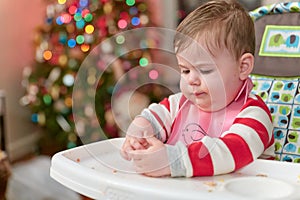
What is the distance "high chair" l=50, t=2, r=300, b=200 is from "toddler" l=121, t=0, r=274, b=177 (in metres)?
0.04

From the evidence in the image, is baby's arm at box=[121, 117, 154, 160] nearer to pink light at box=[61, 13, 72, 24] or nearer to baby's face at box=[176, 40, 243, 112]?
baby's face at box=[176, 40, 243, 112]

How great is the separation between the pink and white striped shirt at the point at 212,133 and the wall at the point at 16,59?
2.70 m

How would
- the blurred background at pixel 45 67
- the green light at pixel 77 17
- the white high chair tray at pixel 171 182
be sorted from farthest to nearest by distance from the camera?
the green light at pixel 77 17, the blurred background at pixel 45 67, the white high chair tray at pixel 171 182

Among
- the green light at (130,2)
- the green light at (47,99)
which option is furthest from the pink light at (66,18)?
the green light at (47,99)

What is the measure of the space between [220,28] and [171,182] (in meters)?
0.34

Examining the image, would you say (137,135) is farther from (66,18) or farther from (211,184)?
(66,18)

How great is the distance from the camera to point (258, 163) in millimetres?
1187

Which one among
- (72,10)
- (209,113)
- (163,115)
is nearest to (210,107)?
(209,113)

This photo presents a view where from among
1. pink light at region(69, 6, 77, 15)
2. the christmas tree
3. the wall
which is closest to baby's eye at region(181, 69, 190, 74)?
the christmas tree

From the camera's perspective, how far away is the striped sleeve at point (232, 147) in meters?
1.11

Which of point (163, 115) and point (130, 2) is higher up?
point (130, 2)

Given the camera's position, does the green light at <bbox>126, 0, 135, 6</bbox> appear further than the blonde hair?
Yes

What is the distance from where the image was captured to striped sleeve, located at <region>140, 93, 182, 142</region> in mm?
1269

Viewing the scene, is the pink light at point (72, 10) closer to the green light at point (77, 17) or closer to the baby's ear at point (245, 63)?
the green light at point (77, 17)
